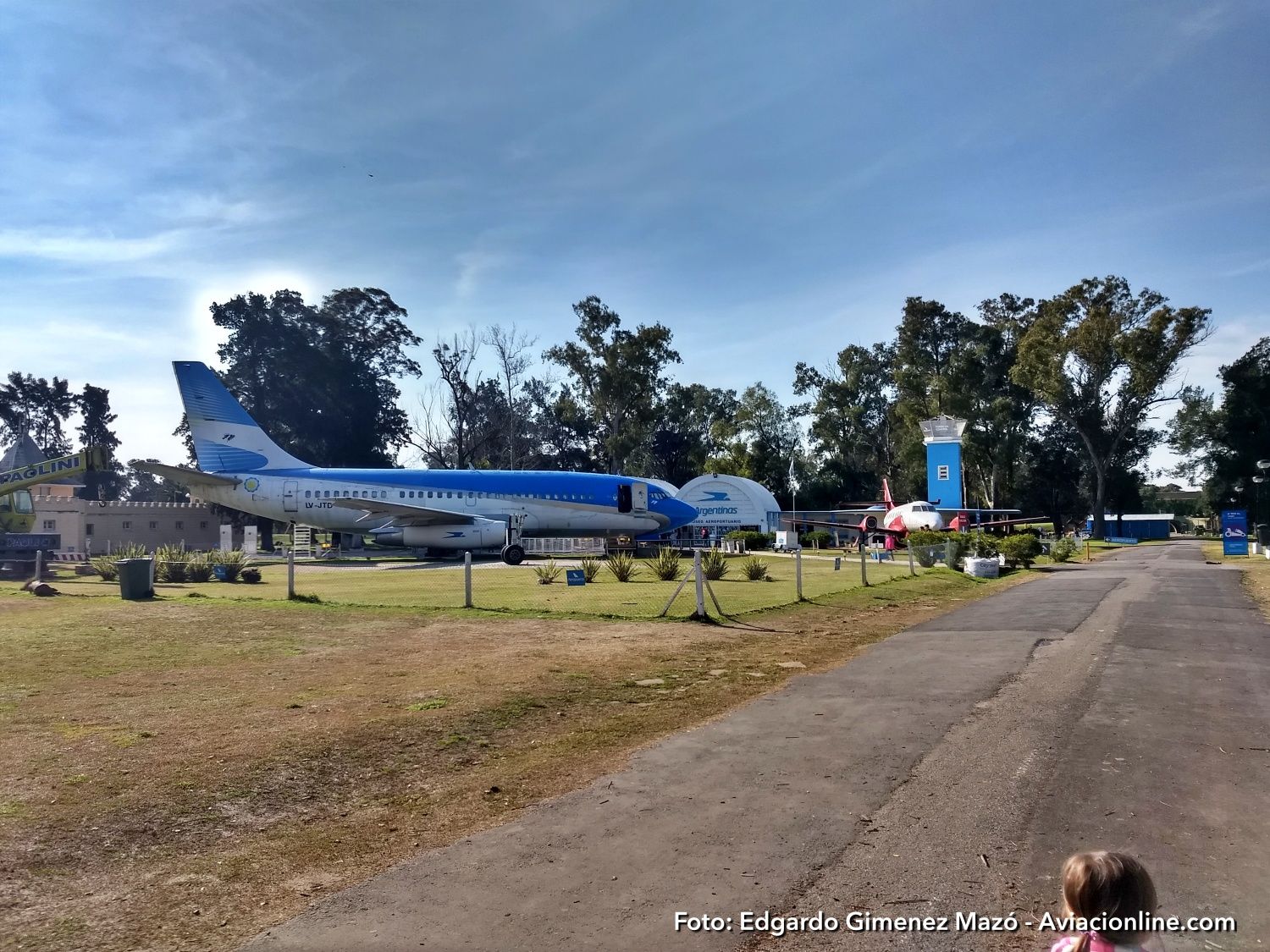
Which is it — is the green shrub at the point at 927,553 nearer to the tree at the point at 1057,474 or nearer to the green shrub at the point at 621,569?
the green shrub at the point at 621,569

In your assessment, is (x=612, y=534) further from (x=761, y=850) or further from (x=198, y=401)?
(x=761, y=850)

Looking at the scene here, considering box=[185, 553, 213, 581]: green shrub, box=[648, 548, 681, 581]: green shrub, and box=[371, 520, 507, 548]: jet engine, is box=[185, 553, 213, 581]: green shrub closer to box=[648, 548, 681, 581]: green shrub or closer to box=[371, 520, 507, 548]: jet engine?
box=[371, 520, 507, 548]: jet engine

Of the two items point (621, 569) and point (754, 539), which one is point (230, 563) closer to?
point (621, 569)

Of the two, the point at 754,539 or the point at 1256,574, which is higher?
the point at 754,539

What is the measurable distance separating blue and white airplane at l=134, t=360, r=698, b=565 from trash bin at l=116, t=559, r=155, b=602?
1822 cm

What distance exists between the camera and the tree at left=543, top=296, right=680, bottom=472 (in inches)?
2827

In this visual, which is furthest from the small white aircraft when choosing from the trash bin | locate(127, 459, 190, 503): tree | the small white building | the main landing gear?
locate(127, 459, 190, 503): tree

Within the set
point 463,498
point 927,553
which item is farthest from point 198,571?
point 927,553

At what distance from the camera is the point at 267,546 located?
5372 centimetres

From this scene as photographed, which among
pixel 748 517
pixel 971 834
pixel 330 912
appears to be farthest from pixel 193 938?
pixel 748 517

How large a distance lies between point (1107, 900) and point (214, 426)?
42.6 m

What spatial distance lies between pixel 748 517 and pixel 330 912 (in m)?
51.2

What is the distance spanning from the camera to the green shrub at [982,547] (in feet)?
99.5

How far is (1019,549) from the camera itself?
3178 cm
